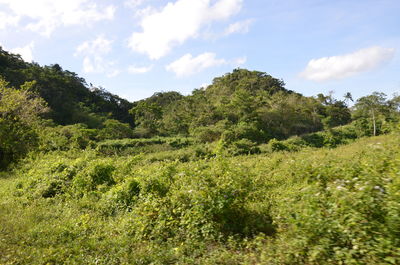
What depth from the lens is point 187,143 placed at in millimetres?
31406

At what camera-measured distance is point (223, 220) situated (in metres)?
4.84

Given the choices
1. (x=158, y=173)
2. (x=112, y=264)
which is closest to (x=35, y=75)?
(x=158, y=173)

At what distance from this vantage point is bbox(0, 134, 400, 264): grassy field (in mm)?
3240

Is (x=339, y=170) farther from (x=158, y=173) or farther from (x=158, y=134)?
(x=158, y=134)

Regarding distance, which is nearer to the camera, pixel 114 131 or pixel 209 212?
pixel 209 212

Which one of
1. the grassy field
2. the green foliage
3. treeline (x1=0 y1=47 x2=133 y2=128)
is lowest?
the grassy field

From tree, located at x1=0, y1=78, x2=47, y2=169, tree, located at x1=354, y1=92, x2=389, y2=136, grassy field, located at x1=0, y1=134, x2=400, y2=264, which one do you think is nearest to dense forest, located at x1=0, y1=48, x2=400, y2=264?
grassy field, located at x1=0, y1=134, x2=400, y2=264

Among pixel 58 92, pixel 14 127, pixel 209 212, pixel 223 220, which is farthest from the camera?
pixel 58 92

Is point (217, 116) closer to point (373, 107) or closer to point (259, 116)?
point (259, 116)

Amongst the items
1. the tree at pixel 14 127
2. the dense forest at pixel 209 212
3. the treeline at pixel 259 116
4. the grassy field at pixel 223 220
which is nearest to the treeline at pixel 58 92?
the treeline at pixel 259 116

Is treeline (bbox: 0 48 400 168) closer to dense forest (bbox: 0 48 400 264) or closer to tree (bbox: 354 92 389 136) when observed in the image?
tree (bbox: 354 92 389 136)

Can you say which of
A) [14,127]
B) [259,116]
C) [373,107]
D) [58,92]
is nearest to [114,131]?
[58,92]

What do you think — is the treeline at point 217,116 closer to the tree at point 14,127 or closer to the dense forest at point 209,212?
the tree at point 14,127

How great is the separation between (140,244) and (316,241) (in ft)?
9.17
